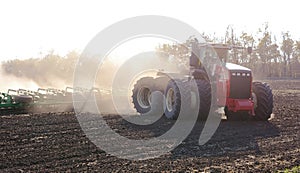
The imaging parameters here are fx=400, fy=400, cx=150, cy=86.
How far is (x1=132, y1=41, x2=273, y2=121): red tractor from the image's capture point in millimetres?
10867

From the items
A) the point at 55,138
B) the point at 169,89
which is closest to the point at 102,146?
the point at 55,138

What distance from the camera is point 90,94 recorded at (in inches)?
583

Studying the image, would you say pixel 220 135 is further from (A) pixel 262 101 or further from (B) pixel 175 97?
(A) pixel 262 101

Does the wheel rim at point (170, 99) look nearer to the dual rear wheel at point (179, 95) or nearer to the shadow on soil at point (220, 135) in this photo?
the dual rear wheel at point (179, 95)

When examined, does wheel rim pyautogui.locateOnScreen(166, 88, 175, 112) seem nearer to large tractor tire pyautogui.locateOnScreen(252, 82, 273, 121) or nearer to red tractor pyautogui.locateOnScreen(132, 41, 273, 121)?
red tractor pyautogui.locateOnScreen(132, 41, 273, 121)

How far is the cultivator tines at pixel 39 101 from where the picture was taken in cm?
1273

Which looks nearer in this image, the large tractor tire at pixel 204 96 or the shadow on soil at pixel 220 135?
the shadow on soil at pixel 220 135

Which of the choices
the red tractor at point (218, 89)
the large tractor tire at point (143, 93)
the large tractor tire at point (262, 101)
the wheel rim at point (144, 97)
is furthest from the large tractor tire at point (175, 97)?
the large tractor tire at point (262, 101)

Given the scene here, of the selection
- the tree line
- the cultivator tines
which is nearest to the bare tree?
the tree line

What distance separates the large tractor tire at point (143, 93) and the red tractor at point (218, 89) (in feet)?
2.34

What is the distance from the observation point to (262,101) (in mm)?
11195

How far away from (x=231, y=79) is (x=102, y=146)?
475 cm

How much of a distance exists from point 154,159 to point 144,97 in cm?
672

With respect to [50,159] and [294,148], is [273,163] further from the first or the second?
[50,159]
